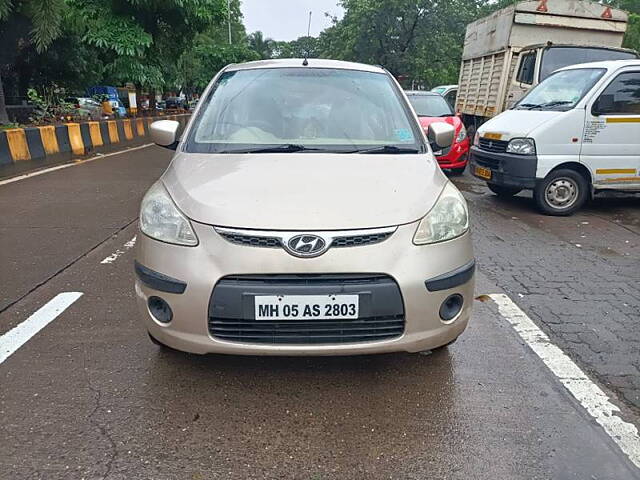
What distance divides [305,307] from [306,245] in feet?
0.89

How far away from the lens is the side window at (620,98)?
6328 mm

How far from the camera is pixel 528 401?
106 inches

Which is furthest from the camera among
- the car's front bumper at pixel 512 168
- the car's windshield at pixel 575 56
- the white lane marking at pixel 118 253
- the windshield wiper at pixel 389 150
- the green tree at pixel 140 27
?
the green tree at pixel 140 27

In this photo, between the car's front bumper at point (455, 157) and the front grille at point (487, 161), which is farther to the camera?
the car's front bumper at point (455, 157)

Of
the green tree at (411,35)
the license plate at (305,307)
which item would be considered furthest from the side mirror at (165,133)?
the green tree at (411,35)

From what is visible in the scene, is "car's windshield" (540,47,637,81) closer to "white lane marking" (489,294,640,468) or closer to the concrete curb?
the concrete curb

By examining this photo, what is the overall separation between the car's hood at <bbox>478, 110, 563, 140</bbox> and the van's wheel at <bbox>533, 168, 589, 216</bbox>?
63 cm

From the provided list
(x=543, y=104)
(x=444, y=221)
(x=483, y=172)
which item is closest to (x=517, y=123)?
(x=543, y=104)

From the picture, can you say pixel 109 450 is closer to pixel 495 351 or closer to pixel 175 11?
pixel 495 351

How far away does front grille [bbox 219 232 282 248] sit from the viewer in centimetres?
236

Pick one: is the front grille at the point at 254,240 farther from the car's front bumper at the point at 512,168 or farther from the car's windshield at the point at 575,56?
the car's windshield at the point at 575,56

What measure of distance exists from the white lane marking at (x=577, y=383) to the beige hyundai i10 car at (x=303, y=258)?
74 centimetres

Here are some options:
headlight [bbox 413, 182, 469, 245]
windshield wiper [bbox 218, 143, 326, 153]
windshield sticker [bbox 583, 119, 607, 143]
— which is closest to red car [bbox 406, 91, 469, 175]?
windshield sticker [bbox 583, 119, 607, 143]

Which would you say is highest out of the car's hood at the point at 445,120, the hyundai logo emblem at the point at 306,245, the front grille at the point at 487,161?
the hyundai logo emblem at the point at 306,245
